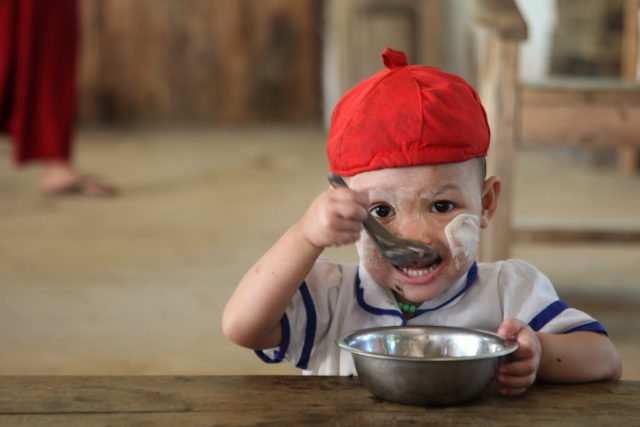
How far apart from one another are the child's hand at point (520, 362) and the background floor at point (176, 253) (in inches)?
39.4

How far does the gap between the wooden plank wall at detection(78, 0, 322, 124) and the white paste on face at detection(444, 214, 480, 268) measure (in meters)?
5.72

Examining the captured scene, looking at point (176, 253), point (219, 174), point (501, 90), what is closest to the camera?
point (501, 90)

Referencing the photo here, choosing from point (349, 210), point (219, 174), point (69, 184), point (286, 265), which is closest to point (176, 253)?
point (69, 184)

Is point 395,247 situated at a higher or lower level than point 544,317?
higher

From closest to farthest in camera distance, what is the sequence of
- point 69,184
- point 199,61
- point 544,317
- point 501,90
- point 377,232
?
point 377,232, point 544,317, point 501,90, point 69,184, point 199,61

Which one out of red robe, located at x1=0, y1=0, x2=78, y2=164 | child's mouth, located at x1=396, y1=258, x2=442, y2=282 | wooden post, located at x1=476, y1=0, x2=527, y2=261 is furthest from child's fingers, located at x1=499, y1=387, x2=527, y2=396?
red robe, located at x1=0, y1=0, x2=78, y2=164

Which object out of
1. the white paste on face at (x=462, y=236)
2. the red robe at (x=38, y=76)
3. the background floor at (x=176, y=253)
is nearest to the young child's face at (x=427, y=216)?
the white paste on face at (x=462, y=236)

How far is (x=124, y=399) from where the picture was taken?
883mm

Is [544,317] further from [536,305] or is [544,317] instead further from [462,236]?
[462,236]

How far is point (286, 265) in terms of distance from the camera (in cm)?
96

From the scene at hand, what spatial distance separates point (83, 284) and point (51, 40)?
165 centimetres

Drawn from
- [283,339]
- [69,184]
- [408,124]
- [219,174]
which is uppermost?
[408,124]

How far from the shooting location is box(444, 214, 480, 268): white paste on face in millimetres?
997

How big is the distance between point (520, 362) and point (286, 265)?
0.25 m
